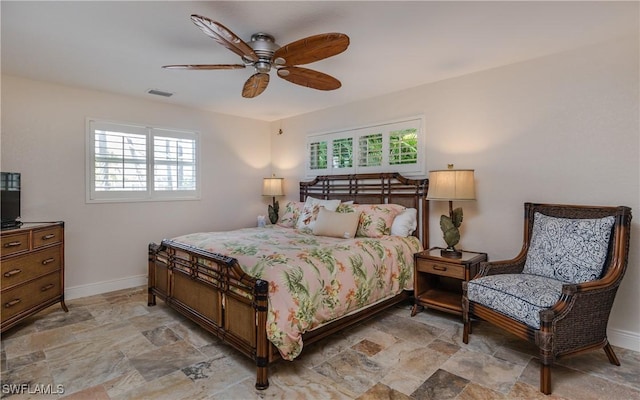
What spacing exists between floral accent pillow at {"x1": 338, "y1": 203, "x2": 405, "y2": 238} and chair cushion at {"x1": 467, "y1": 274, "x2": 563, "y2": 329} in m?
1.15

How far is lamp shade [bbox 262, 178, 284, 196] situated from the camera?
209 inches

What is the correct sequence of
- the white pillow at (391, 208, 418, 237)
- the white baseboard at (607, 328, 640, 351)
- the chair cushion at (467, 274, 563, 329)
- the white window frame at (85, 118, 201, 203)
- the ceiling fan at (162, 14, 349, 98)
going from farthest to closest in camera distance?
the white window frame at (85, 118, 201, 203) → the white pillow at (391, 208, 418, 237) → the white baseboard at (607, 328, 640, 351) → the chair cushion at (467, 274, 563, 329) → the ceiling fan at (162, 14, 349, 98)

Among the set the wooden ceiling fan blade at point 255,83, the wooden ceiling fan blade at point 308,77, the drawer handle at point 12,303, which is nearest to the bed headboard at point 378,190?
the wooden ceiling fan blade at point 308,77

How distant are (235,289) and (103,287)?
8.86ft

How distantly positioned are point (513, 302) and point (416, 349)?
2.73 feet

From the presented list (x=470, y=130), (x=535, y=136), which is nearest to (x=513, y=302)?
(x=535, y=136)

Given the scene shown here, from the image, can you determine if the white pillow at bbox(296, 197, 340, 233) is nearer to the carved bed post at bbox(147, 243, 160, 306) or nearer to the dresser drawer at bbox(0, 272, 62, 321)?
the carved bed post at bbox(147, 243, 160, 306)

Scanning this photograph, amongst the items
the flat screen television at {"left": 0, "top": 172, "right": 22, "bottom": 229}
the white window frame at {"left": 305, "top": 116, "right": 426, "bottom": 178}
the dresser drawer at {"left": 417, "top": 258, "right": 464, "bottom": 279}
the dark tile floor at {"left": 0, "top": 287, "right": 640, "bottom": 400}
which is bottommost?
the dark tile floor at {"left": 0, "top": 287, "right": 640, "bottom": 400}

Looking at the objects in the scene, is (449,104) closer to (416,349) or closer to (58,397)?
(416,349)

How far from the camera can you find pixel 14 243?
2.81 metres

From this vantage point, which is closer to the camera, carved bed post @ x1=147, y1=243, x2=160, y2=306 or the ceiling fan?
the ceiling fan

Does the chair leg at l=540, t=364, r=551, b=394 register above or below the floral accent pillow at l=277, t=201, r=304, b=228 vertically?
below

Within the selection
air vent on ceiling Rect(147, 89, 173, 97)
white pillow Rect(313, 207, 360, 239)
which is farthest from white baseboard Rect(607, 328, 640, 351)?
air vent on ceiling Rect(147, 89, 173, 97)

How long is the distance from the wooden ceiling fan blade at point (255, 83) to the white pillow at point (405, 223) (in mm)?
2040
